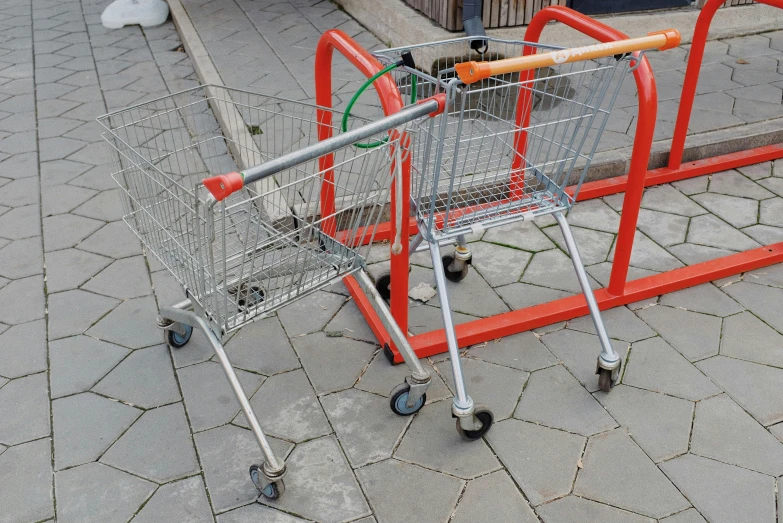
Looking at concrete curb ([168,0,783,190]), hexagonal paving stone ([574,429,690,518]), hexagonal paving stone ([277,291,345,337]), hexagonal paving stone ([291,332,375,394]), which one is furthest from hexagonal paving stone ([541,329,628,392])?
concrete curb ([168,0,783,190])

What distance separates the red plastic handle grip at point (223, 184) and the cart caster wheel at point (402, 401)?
3.77 feet

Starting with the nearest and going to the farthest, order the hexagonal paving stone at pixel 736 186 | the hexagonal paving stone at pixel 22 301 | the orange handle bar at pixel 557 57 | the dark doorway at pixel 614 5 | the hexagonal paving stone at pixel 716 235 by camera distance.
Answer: the orange handle bar at pixel 557 57, the hexagonal paving stone at pixel 22 301, the hexagonal paving stone at pixel 716 235, the hexagonal paving stone at pixel 736 186, the dark doorway at pixel 614 5

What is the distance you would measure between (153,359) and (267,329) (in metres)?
0.51

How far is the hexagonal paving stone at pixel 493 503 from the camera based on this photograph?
7.85ft

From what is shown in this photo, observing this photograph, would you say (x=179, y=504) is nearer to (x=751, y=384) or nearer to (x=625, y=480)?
(x=625, y=480)

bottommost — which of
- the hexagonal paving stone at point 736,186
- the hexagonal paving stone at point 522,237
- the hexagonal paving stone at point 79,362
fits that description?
the hexagonal paving stone at point 79,362

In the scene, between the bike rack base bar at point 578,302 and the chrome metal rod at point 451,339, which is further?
the bike rack base bar at point 578,302

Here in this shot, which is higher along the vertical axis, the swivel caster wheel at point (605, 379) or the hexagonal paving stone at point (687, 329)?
the swivel caster wheel at point (605, 379)

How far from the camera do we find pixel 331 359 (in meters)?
3.09

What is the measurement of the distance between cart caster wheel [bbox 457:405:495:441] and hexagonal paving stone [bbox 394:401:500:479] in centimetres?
3

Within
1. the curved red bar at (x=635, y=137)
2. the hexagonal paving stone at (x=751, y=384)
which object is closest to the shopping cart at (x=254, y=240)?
the curved red bar at (x=635, y=137)

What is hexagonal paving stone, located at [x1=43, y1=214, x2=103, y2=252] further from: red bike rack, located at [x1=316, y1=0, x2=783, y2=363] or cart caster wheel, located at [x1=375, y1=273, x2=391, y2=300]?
cart caster wheel, located at [x1=375, y1=273, x2=391, y2=300]

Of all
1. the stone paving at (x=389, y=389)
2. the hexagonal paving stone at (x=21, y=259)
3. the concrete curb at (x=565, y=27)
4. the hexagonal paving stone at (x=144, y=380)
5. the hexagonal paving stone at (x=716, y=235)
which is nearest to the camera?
the stone paving at (x=389, y=389)

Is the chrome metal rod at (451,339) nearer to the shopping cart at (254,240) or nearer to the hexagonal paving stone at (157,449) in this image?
the shopping cart at (254,240)
